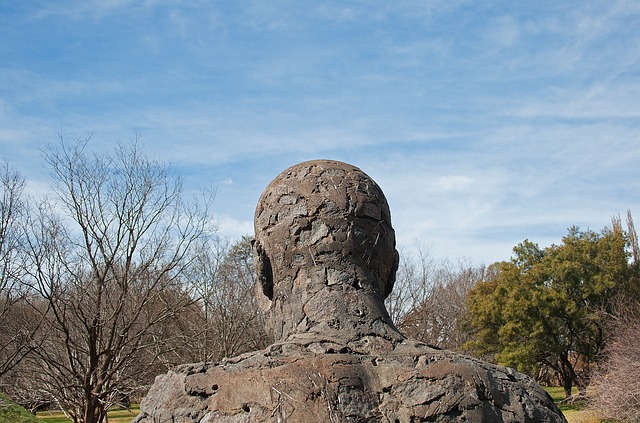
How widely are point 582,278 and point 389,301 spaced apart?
10.9m

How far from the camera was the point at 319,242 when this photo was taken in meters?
3.44

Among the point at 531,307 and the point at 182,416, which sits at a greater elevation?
the point at 531,307

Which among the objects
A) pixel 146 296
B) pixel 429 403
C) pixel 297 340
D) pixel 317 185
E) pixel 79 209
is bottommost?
pixel 429 403

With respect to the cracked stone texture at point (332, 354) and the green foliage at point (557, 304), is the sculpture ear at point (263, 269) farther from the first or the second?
the green foliage at point (557, 304)

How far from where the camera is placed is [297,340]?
3080 mm

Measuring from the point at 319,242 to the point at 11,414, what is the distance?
11.1m

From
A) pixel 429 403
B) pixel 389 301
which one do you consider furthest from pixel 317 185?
pixel 389 301

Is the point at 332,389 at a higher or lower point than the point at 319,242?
lower

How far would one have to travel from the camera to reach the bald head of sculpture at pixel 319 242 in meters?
3.38

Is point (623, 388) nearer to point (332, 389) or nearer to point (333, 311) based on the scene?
point (333, 311)

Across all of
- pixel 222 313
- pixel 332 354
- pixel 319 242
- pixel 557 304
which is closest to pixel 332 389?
pixel 332 354

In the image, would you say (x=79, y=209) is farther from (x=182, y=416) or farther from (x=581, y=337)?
(x=581, y=337)

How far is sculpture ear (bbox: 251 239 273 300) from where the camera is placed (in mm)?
3672

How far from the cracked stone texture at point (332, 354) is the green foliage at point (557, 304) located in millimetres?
27338
